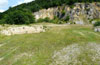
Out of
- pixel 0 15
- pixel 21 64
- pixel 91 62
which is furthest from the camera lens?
pixel 0 15

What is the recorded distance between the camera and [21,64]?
850 inches

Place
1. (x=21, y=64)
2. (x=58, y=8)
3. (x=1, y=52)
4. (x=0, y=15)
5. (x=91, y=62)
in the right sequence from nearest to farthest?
(x=91, y=62) < (x=21, y=64) < (x=1, y=52) < (x=58, y=8) < (x=0, y=15)

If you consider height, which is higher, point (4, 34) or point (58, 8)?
point (58, 8)

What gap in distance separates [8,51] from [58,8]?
3952 inches

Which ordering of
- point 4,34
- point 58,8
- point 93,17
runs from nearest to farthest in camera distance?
point 4,34 < point 93,17 < point 58,8

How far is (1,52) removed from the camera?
2838cm

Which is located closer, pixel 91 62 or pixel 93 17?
pixel 91 62

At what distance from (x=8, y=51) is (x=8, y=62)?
6113 millimetres

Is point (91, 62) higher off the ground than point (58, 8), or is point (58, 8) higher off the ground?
point (58, 8)

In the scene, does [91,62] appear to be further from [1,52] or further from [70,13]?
[70,13]

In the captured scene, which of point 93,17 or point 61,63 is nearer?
point 61,63

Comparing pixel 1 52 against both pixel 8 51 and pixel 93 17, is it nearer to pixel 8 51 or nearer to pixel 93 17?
pixel 8 51

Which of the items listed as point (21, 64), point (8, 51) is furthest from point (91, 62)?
point (8, 51)

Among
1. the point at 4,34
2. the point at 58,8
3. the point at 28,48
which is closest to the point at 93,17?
the point at 58,8
